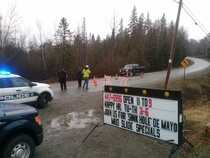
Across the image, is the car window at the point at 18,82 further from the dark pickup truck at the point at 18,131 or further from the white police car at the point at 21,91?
the dark pickup truck at the point at 18,131

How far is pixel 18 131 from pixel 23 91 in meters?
5.22

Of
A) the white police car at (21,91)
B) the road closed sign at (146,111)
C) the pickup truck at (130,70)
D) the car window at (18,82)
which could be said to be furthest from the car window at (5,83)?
the pickup truck at (130,70)

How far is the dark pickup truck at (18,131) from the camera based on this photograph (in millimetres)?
3742

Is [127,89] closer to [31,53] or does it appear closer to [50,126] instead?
[50,126]

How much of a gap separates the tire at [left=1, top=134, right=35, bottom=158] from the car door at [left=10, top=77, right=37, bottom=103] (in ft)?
16.3

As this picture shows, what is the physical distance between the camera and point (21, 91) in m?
8.79

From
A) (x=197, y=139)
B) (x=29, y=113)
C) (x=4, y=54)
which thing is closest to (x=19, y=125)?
(x=29, y=113)

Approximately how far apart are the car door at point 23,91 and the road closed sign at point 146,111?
4794 mm

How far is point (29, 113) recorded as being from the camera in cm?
424

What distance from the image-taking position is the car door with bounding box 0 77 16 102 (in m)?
8.09

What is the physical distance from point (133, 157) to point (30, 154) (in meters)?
2.21

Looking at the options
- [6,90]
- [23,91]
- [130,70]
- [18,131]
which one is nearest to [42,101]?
[23,91]

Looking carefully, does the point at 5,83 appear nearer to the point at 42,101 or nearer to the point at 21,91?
the point at 21,91

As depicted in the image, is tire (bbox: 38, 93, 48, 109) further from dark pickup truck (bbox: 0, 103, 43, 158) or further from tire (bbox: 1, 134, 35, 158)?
tire (bbox: 1, 134, 35, 158)
